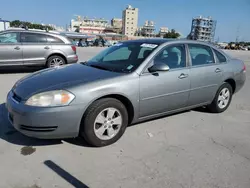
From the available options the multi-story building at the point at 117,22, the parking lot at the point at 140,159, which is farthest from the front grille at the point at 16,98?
the multi-story building at the point at 117,22

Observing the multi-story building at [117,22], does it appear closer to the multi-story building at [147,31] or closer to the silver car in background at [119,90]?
the multi-story building at [147,31]

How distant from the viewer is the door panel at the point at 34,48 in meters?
7.87

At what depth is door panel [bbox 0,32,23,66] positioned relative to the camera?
763 centimetres

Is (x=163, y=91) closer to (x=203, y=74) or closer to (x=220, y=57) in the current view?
(x=203, y=74)

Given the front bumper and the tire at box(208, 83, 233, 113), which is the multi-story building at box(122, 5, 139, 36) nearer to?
the tire at box(208, 83, 233, 113)

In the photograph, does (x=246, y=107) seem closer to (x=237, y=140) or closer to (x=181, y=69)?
(x=237, y=140)

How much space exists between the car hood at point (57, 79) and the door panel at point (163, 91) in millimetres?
523

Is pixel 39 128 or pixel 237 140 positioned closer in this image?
pixel 39 128

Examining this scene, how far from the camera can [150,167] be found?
273 cm

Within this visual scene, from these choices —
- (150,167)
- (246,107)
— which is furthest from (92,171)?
(246,107)

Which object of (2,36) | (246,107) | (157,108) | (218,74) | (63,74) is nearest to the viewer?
(63,74)

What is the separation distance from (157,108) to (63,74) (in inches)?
62.0

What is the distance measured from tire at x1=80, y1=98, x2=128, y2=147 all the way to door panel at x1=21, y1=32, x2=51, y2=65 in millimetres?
5905

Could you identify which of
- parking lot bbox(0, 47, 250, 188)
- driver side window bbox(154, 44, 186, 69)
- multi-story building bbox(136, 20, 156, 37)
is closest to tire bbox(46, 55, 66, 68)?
parking lot bbox(0, 47, 250, 188)
